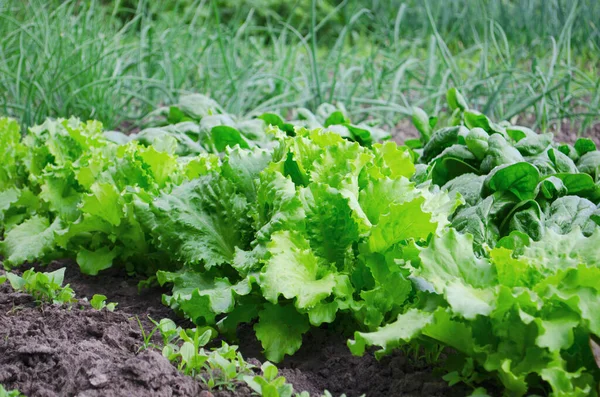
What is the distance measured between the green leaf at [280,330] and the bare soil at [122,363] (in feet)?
0.16

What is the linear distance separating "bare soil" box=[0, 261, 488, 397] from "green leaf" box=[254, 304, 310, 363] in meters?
0.05

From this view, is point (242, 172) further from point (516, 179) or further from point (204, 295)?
point (516, 179)

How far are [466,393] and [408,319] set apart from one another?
24 cm

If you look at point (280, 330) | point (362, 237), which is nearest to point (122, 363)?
point (280, 330)

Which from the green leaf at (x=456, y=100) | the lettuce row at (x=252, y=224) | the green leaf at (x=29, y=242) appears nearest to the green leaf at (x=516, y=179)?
the lettuce row at (x=252, y=224)

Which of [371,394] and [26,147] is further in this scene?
[26,147]

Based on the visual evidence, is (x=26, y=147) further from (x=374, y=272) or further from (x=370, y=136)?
(x=374, y=272)

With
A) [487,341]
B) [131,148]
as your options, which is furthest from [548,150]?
[131,148]

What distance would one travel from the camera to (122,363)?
1.87 metres

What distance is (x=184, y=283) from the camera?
241 cm

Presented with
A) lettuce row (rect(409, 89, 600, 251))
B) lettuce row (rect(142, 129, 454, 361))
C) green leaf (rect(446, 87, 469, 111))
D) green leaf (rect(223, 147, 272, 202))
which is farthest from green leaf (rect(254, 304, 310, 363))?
green leaf (rect(446, 87, 469, 111))

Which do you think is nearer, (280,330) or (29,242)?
(280,330)

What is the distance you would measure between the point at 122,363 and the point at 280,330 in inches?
19.9

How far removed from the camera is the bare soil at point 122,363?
177 centimetres
